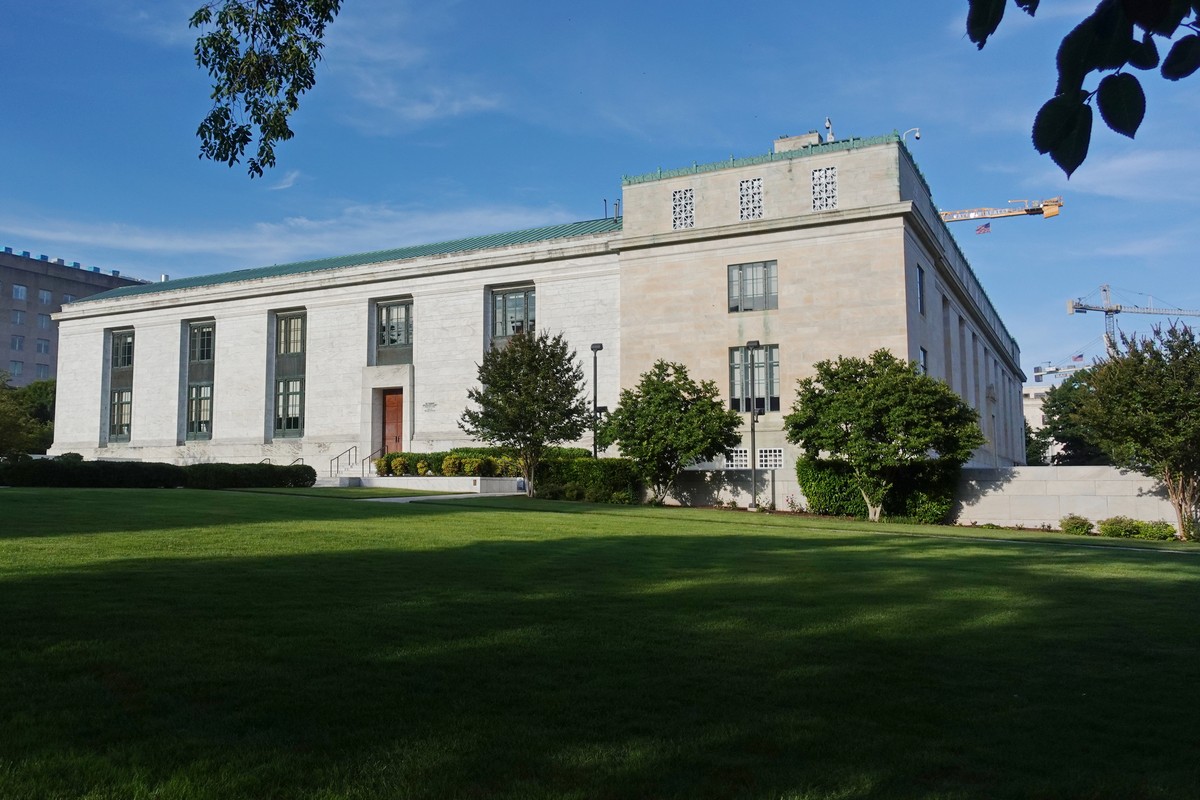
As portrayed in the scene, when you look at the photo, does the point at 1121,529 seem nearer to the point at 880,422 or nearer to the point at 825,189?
the point at 880,422

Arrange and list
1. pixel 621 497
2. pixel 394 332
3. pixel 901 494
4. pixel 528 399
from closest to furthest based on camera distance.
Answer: pixel 901 494 < pixel 528 399 < pixel 621 497 < pixel 394 332

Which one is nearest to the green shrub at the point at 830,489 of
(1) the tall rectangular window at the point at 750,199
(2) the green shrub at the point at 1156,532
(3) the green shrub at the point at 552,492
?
(2) the green shrub at the point at 1156,532

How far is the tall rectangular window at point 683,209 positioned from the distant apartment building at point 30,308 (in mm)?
88497

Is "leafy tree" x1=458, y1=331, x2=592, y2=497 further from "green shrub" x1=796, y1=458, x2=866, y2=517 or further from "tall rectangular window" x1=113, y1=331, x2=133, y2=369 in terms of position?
"tall rectangular window" x1=113, y1=331, x2=133, y2=369

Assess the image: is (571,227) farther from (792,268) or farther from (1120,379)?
(1120,379)

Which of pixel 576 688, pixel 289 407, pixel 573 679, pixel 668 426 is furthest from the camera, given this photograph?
pixel 289 407

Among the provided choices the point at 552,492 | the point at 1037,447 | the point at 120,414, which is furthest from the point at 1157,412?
the point at 1037,447

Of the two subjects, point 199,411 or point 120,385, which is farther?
point 120,385

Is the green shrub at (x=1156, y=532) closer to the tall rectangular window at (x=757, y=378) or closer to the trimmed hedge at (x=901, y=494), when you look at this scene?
the trimmed hedge at (x=901, y=494)

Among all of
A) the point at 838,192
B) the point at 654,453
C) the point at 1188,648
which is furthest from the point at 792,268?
the point at 1188,648

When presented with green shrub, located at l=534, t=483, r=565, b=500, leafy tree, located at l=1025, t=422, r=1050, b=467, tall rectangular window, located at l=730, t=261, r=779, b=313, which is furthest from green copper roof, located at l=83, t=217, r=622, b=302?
leafy tree, located at l=1025, t=422, r=1050, b=467

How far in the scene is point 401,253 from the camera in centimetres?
5056

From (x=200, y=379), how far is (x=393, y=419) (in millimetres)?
13348

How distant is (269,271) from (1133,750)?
5547cm
